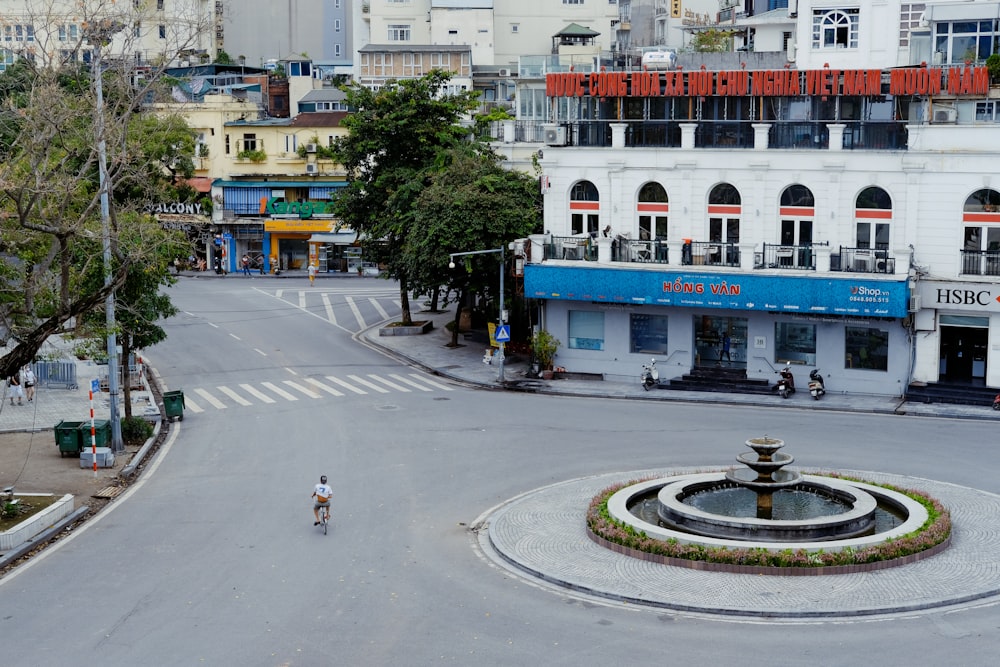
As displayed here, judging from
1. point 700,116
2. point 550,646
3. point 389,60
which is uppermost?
point 389,60

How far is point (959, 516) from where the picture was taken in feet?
93.9

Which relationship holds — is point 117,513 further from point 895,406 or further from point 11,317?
point 895,406

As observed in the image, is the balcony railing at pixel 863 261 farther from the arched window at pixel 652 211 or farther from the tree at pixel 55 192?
the tree at pixel 55 192

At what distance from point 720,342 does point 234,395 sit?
708 inches

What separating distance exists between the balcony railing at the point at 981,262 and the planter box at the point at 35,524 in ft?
96.8

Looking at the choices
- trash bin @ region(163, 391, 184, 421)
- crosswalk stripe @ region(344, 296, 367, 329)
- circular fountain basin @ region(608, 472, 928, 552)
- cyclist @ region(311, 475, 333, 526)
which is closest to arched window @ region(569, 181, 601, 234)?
crosswalk stripe @ region(344, 296, 367, 329)

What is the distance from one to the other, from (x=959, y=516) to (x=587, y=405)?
16636mm

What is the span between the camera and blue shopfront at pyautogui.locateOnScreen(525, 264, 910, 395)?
142 ft

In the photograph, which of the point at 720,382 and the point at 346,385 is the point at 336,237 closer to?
the point at 346,385

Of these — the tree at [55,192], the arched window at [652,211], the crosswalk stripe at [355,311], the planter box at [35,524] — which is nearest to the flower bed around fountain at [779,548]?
the planter box at [35,524]

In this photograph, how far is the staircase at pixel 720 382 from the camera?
44.8 m

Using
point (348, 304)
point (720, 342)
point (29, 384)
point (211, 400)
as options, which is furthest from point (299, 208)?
point (720, 342)

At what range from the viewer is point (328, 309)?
6706cm

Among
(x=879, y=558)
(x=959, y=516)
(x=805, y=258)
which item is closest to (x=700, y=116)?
(x=805, y=258)
